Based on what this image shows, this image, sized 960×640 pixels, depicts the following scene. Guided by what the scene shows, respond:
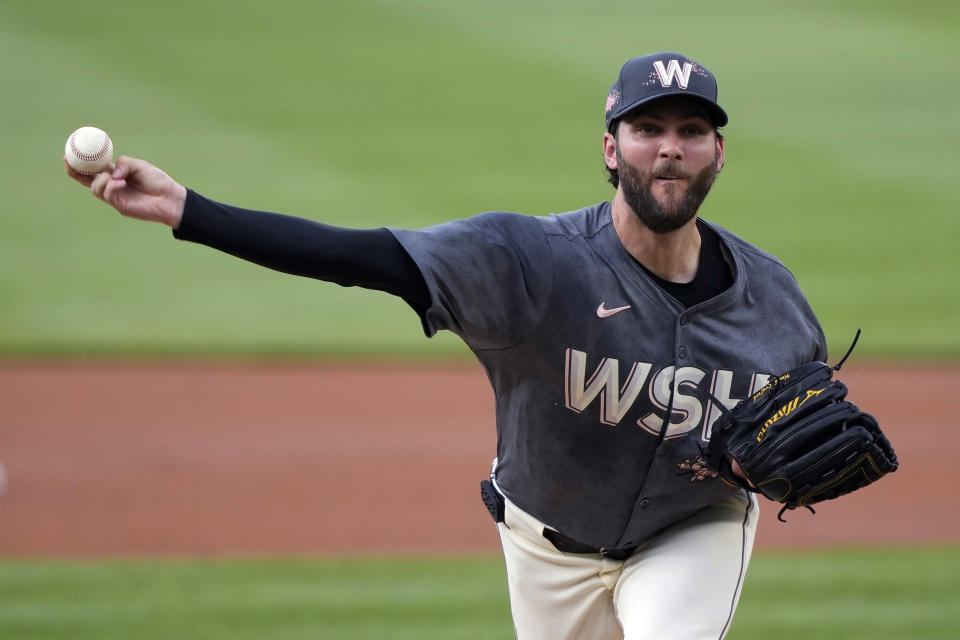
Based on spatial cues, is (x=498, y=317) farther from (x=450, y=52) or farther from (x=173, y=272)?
(x=450, y=52)

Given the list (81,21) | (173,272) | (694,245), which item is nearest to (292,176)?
(173,272)

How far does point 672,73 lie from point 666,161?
0.80 feet

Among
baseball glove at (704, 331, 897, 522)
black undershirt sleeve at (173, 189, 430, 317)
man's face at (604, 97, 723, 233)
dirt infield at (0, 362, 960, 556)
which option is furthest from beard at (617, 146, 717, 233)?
dirt infield at (0, 362, 960, 556)

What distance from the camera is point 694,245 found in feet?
12.1

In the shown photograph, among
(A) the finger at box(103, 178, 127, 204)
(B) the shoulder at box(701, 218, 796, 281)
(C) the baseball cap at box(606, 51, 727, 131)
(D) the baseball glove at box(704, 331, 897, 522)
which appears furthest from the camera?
(B) the shoulder at box(701, 218, 796, 281)

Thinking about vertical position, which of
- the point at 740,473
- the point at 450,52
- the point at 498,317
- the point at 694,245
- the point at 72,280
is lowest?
the point at 740,473

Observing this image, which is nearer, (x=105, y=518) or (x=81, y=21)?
(x=105, y=518)

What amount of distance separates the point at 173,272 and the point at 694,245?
39.1 ft

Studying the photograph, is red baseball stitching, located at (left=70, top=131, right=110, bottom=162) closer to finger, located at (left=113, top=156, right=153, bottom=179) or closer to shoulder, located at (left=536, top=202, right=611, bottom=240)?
finger, located at (left=113, top=156, right=153, bottom=179)

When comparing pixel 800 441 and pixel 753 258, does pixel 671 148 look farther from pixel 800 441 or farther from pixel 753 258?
pixel 800 441

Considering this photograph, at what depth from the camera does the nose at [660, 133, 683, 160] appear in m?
3.41

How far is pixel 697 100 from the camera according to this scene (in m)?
3.42

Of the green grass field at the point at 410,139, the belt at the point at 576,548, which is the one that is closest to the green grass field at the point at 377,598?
the belt at the point at 576,548

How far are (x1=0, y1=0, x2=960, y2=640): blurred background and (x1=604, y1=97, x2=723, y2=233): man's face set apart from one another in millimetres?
3152
